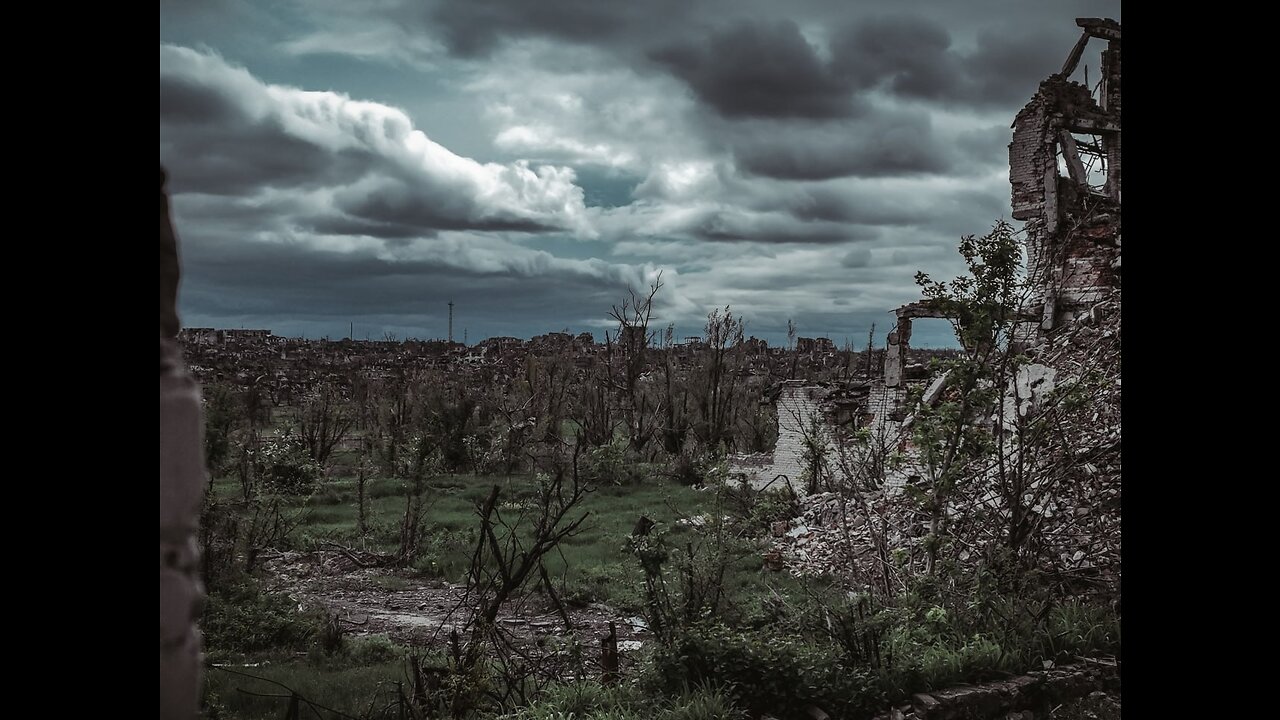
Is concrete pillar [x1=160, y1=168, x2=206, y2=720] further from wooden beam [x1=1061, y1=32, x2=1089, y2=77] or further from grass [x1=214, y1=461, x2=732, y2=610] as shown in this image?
wooden beam [x1=1061, y1=32, x2=1089, y2=77]

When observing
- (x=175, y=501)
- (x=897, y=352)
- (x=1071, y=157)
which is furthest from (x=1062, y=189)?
(x=175, y=501)

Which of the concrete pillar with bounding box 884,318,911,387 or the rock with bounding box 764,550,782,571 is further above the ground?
the concrete pillar with bounding box 884,318,911,387

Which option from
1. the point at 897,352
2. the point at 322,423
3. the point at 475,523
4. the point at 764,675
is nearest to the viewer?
the point at 764,675

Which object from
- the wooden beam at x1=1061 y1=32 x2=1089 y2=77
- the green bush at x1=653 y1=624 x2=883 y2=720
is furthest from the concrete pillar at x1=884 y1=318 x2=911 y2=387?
the green bush at x1=653 y1=624 x2=883 y2=720

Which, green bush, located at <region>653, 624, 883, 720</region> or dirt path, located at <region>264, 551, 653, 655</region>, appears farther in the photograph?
dirt path, located at <region>264, 551, 653, 655</region>

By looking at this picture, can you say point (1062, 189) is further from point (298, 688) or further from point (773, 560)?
point (298, 688)

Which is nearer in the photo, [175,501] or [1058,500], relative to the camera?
[175,501]

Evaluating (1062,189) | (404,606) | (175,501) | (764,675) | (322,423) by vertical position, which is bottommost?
(404,606)

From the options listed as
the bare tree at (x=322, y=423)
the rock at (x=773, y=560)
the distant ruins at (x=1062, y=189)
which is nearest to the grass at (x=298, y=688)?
the rock at (x=773, y=560)
